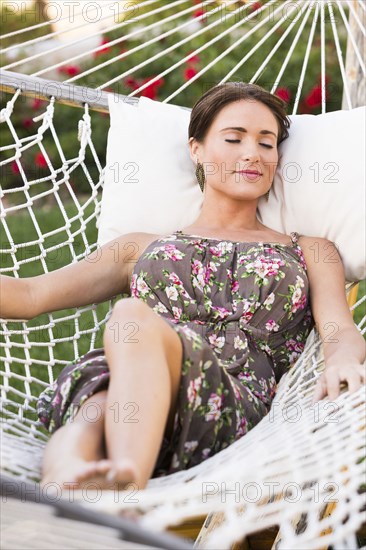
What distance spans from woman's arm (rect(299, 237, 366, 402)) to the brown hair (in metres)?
0.36

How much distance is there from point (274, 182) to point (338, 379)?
2.71ft

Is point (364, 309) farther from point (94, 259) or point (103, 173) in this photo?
point (94, 259)

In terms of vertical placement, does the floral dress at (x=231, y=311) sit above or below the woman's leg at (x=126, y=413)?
below

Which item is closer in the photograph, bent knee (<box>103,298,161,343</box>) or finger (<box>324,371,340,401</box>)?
bent knee (<box>103,298,161,343</box>)

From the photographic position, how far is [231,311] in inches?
80.6

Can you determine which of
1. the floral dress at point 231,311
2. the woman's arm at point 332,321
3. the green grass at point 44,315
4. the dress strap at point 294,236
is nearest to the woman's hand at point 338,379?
the woman's arm at point 332,321

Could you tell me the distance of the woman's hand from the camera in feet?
5.66

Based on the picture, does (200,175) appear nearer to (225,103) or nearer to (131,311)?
(225,103)

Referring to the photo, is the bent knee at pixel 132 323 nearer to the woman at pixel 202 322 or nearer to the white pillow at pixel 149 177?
the woman at pixel 202 322

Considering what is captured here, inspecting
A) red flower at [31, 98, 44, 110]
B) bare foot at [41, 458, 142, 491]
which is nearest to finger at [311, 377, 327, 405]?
bare foot at [41, 458, 142, 491]

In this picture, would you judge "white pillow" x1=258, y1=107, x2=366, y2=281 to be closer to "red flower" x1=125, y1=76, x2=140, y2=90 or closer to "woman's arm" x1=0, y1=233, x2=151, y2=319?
"woman's arm" x1=0, y1=233, x2=151, y2=319

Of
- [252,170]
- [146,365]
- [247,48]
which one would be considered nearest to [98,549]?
[146,365]

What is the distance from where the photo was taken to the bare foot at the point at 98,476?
1.29 m

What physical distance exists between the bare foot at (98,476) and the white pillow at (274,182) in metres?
1.12
